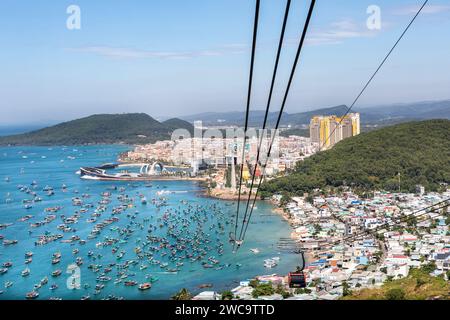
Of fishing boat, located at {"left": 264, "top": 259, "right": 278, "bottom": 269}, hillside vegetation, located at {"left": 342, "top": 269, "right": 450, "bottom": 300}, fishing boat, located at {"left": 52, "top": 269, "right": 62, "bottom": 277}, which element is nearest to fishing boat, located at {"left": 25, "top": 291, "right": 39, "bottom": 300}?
fishing boat, located at {"left": 52, "top": 269, "right": 62, "bottom": 277}

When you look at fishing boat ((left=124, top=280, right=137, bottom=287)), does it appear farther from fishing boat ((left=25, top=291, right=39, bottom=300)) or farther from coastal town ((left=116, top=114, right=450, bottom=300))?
coastal town ((left=116, top=114, right=450, bottom=300))

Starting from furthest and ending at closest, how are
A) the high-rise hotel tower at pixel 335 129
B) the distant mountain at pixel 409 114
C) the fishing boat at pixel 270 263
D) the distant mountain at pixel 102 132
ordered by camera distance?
the distant mountain at pixel 409 114
the distant mountain at pixel 102 132
the high-rise hotel tower at pixel 335 129
the fishing boat at pixel 270 263

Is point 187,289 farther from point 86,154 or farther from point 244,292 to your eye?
point 86,154

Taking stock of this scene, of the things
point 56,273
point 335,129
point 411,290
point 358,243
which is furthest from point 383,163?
point 411,290

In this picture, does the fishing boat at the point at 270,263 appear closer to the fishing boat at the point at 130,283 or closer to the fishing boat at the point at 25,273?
the fishing boat at the point at 130,283

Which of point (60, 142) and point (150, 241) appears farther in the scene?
point (60, 142)

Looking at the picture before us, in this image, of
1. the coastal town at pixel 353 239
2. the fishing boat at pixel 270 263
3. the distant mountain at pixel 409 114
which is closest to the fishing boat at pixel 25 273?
the coastal town at pixel 353 239

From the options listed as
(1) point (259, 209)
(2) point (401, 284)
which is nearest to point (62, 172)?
(1) point (259, 209)
